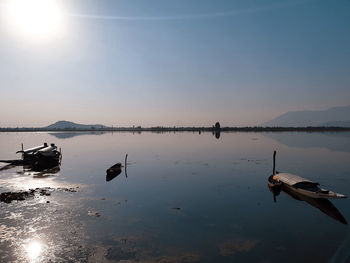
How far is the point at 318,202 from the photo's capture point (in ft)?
71.0

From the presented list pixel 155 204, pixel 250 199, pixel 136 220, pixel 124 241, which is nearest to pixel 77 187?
pixel 155 204

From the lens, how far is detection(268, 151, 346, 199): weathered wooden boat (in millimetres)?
21031

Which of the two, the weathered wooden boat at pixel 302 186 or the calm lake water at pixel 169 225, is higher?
the weathered wooden boat at pixel 302 186

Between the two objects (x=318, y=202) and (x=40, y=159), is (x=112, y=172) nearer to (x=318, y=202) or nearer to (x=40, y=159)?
(x=40, y=159)

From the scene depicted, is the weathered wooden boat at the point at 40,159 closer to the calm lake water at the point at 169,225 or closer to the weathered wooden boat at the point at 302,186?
the calm lake water at the point at 169,225

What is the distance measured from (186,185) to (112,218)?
13.0 meters

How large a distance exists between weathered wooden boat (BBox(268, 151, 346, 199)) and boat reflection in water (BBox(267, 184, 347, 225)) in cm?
34

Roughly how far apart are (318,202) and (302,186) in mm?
2318

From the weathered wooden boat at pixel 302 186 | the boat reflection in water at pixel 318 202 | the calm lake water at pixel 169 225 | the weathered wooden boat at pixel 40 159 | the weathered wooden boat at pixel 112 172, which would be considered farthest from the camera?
the weathered wooden boat at pixel 40 159

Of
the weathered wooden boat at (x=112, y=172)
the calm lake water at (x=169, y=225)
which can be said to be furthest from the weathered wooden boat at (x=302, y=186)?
the weathered wooden boat at (x=112, y=172)

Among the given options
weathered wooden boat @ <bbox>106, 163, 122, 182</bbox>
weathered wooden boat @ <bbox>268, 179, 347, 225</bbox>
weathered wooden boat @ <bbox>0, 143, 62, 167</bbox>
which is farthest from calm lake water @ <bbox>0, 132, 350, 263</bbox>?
weathered wooden boat @ <bbox>0, 143, 62, 167</bbox>

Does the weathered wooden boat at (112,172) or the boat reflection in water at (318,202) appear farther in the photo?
the weathered wooden boat at (112,172)

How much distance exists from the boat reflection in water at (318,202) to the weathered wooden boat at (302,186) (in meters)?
0.34

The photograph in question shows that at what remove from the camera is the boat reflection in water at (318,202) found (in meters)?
18.6
